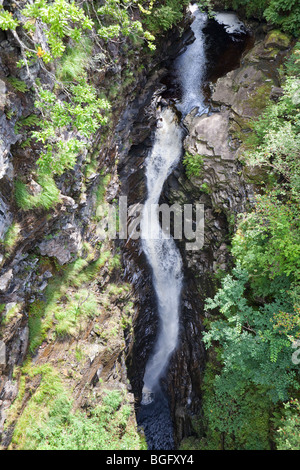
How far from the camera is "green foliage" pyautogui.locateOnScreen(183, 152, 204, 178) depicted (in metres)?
13.1

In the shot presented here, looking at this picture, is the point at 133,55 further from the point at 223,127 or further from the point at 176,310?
the point at 176,310

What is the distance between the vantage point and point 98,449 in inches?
323

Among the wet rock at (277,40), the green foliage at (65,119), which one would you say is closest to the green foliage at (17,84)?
the green foliage at (65,119)

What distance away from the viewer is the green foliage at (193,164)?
1315 cm

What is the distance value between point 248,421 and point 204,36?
22229 millimetres

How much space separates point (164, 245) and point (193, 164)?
5.21 m

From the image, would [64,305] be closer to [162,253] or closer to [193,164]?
[162,253]

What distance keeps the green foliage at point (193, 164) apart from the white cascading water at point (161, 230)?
1209mm

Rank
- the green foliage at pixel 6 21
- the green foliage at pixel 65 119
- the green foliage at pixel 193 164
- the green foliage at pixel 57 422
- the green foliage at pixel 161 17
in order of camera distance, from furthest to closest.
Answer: the green foliage at pixel 193 164
the green foliage at pixel 161 17
the green foliage at pixel 57 422
the green foliage at pixel 65 119
the green foliage at pixel 6 21

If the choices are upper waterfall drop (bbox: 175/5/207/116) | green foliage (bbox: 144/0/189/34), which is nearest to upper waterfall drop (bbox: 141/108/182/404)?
upper waterfall drop (bbox: 175/5/207/116)

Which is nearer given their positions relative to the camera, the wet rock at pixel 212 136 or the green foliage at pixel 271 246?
the green foliage at pixel 271 246

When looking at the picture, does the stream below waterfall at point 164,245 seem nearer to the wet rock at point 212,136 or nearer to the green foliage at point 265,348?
the wet rock at point 212,136

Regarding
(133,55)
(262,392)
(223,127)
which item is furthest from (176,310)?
(133,55)

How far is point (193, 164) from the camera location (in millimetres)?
13281
